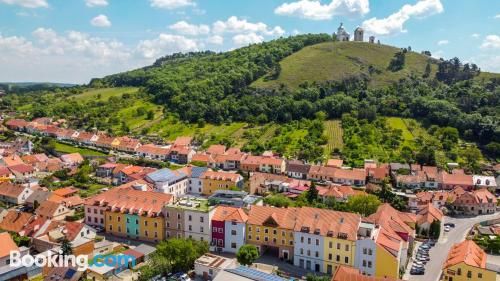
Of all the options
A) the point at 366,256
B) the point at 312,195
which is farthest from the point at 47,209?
the point at 366,256

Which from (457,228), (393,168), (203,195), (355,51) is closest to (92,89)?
(355,51)

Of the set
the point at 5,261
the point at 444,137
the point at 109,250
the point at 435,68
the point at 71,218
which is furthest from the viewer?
the point at 435,68

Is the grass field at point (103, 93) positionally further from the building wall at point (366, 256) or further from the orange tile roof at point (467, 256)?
the orange tile roof at point (467, 256)

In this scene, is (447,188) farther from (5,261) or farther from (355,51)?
(355,51)

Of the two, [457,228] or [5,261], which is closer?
[5,261]

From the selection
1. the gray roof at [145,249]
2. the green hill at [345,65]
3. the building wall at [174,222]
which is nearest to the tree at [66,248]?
the gray roof at [145,249]
